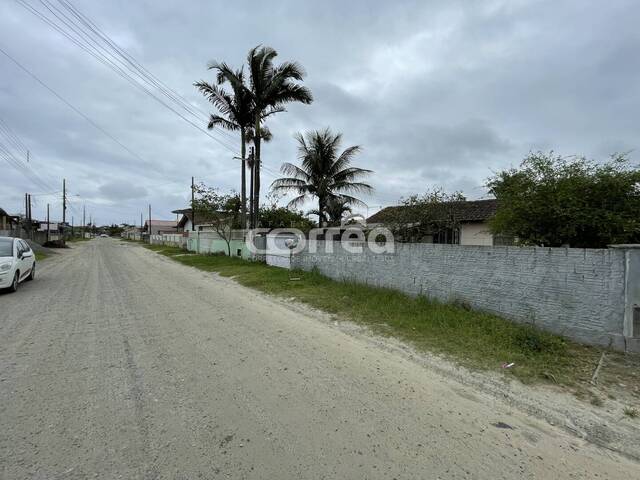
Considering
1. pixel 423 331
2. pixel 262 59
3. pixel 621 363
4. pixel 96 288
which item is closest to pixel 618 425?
pixel 621 363

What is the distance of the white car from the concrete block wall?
9.56m

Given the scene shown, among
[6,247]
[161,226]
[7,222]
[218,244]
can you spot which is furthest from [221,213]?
[161,226]

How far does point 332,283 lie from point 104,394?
7508mm

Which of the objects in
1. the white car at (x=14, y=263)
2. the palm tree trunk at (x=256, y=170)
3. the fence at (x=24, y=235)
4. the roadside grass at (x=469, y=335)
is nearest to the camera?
the roadside grass at (x=469, y=335)

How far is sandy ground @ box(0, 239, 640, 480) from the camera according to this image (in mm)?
2355

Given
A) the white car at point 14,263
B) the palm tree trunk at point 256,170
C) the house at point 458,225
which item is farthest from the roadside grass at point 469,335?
the palm tree trunk at point 256,170

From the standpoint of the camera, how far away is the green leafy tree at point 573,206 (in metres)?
5.96

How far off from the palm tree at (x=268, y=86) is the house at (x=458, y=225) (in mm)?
8330

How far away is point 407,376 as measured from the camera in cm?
393

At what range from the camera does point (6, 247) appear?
9.31 m

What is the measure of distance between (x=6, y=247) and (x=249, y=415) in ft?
33.7

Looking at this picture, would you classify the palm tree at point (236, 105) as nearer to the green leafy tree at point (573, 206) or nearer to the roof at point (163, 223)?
the green leafy tree at point (573, 206)

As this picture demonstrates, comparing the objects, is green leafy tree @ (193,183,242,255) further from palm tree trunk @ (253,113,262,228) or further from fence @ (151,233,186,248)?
fence @ (151,233,186,248)

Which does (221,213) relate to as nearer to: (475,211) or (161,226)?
(475,211)
